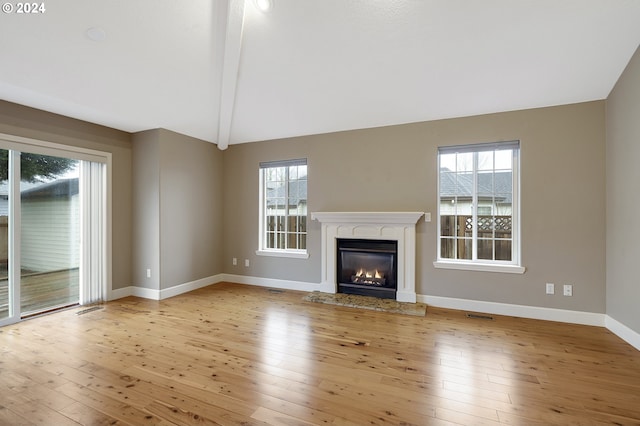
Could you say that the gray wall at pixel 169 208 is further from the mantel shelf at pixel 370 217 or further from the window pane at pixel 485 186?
the window pane at pixel 485 186

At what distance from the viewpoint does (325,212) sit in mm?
4473

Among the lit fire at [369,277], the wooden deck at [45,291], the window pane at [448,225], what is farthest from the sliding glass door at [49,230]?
the window pane at [448,225]

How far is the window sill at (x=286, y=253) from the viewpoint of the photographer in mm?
4762

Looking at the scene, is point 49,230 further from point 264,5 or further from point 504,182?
point 504,182

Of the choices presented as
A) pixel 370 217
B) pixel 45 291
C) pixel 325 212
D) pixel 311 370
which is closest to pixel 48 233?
pixel 45 291

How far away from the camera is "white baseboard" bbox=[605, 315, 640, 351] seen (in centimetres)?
273

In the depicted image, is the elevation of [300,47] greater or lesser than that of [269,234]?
greater

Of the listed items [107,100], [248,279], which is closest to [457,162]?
[248,279]

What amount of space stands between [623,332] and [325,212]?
11.6ft

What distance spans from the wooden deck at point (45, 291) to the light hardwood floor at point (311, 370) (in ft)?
0.91

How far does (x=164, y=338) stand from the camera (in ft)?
9.62

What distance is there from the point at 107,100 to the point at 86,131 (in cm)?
86

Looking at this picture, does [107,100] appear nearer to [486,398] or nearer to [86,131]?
[86,131]

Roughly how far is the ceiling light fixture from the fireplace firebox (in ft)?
9.83
